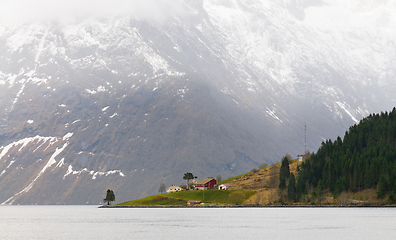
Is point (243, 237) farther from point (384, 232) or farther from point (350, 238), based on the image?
point (384, 232)

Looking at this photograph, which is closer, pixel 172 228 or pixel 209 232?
pixel 209 232

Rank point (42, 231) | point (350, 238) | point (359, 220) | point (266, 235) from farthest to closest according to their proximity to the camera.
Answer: point (359, 220)
point (42, 231)
point (266, 235)
point (350, 238)

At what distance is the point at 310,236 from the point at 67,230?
210 feet

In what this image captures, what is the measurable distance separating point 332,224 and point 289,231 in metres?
21.3

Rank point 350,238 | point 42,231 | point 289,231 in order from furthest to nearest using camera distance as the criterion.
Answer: point 42,231, point 289,231, point 350,238

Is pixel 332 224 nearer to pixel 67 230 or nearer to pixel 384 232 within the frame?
pixel 384 232

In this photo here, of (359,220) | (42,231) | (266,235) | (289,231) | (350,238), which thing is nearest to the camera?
(350,238)

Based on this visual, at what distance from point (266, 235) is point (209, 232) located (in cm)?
1520

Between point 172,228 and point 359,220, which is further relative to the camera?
point 359,220

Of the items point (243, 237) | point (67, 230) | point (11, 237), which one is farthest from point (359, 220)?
point (11, 237)

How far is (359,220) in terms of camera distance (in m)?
146

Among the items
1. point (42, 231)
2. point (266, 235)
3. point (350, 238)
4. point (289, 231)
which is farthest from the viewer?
point (42, 231)

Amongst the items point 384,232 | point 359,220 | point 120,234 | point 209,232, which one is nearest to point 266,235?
point 209,232

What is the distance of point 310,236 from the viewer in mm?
109500
